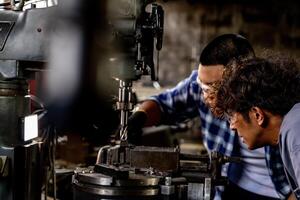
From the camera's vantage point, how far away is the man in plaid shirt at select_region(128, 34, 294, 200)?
7.58 ft

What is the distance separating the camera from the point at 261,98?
157 centimetres

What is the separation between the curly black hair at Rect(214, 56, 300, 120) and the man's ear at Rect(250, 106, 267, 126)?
0.4 inches

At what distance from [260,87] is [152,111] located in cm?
106

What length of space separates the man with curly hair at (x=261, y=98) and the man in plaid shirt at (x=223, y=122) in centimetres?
54

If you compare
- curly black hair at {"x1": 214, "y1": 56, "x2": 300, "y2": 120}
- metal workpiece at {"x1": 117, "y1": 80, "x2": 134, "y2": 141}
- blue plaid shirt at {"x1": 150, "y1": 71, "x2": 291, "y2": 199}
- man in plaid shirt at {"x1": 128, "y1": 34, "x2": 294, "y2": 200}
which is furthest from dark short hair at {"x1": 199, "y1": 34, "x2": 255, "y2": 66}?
metal workpiece at {"x1": 117, "y1": 80, "x2": 134, "y2": 141}

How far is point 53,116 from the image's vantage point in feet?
5.76

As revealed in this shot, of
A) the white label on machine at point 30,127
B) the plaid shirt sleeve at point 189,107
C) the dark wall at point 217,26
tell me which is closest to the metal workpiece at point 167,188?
the white label on machine at point 30,127

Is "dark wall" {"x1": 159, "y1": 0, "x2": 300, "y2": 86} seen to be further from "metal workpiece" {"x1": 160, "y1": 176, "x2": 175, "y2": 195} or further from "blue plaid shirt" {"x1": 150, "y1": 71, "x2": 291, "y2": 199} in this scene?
"metal workpiece" {"x1": 160, "y1": 176, "x2": 175, "y2": 195}

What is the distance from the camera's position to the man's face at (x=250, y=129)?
63.1 inches

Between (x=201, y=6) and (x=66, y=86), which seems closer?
(x=66, y=86)

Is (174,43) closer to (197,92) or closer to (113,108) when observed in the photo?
(197,92)

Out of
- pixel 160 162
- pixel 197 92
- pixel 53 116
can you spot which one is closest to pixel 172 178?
pixel 160 162

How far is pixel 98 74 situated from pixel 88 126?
387 millimetres

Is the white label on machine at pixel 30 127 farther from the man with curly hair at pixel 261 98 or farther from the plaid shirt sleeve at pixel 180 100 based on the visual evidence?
the plaid shirt sleeve at pixel 180 100
